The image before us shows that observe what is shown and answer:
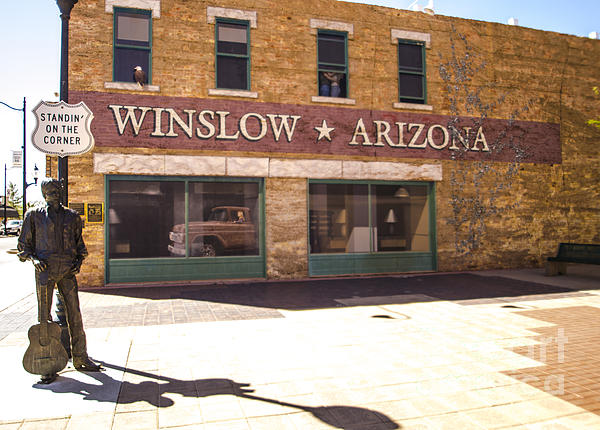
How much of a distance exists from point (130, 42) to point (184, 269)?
5929 mm

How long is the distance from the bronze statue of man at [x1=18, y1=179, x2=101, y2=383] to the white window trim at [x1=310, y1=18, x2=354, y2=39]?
949 cm

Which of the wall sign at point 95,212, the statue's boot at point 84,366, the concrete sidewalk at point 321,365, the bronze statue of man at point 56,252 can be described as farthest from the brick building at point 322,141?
the statue's boot at point 84,366

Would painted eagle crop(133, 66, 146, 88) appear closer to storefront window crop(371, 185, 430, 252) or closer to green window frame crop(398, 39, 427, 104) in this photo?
storefront window crop(371, 185, 430, 252)

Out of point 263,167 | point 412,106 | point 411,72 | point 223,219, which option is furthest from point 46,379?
point 411,72

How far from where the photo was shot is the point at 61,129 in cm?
501

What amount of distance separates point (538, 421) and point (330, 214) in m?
9.03

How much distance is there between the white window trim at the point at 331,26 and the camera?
1223 centimetres

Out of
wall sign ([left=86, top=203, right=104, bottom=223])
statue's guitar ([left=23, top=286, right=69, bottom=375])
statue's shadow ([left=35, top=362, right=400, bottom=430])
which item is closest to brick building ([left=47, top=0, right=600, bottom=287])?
wall sign ([left=86, top=203, right=104, bottom=223])

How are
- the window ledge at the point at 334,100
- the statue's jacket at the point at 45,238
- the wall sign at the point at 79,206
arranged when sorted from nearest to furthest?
the statue's jacket at the point at 45,238 < the wall sign at the point at 79,206 < the window ledge at the point at 334,100

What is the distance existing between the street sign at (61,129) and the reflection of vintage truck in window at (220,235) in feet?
20.4

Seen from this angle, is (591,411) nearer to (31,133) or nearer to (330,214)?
(31,133)

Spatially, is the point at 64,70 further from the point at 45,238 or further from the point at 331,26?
the point at 331,26

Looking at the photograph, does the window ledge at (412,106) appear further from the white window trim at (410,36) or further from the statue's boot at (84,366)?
the statue's boot at (84,366)

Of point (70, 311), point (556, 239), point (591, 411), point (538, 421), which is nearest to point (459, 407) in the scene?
point (538, 421)
